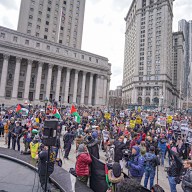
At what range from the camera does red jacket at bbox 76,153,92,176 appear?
5.66 m

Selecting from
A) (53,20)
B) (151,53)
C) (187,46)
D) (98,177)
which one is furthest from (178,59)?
(98,177)

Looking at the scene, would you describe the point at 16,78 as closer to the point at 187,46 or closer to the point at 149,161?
the point at 149,161

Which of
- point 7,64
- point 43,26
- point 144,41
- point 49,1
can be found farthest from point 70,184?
point 144,41

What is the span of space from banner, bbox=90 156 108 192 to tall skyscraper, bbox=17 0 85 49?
56.6 metres

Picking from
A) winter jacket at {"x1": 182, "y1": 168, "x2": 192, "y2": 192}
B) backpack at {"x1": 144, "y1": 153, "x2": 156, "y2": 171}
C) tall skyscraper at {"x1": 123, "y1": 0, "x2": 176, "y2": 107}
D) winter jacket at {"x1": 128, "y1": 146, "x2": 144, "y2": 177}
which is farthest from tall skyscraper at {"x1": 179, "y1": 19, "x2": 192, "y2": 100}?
winter jacket at {"x1": 182, "y1": 168, "x2": 192, "y2": 192}

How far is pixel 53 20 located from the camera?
66062 mm

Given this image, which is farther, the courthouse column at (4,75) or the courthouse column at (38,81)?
the courthouse column at (38,81)

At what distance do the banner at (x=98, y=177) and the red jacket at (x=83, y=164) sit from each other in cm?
32

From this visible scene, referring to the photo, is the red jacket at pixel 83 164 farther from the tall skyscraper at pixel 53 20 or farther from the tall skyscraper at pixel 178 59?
the tall skyscraper at pixel 178 59

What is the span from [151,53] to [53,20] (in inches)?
2044

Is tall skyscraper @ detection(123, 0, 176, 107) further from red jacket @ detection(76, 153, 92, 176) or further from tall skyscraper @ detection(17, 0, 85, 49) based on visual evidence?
red jacket @ detection(76, 153, 92, 176)

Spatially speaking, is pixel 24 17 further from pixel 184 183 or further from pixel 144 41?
pixel 184 183

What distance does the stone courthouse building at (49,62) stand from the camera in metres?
46.8

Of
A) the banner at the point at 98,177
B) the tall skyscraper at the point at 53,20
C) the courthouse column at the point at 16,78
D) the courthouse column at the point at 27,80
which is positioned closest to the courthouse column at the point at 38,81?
the courthouse column at the point at 27,80
